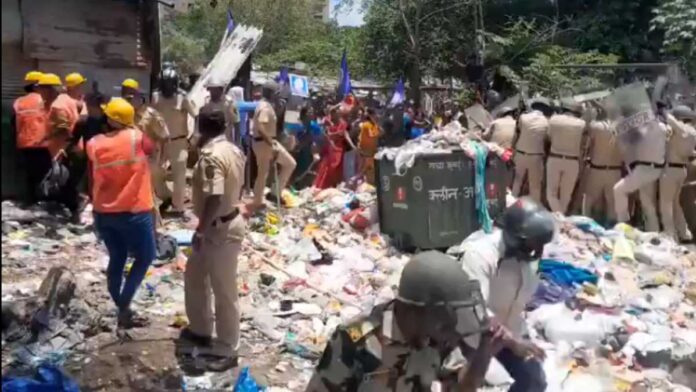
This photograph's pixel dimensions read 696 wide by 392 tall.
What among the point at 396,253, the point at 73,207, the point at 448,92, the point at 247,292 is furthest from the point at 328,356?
the point at 448,92

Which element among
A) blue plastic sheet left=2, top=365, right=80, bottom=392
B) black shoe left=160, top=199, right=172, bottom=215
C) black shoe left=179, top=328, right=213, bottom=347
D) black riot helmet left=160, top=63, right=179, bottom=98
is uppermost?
black riot helmet left=160, top=63, right=179, bottom=98

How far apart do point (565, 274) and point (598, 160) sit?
11.1ft

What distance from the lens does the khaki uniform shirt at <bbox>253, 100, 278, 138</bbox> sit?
34.3 ft

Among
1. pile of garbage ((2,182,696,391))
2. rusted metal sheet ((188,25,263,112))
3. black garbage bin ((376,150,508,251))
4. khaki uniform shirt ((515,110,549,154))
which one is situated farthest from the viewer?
rusted metal sheet ((188,25,263,112))

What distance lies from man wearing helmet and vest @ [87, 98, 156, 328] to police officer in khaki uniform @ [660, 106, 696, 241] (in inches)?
260

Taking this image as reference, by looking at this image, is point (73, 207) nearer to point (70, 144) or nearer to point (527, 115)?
point (70, 144)

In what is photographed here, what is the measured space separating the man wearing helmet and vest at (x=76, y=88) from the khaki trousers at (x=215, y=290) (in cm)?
370

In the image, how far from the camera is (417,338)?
2.93m

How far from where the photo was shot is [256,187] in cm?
1059

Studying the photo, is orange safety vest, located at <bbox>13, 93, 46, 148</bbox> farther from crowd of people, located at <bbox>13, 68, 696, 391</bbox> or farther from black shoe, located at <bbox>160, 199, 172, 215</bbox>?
black shoe, located at <bbox>160, 199, 172, 215</bbox>

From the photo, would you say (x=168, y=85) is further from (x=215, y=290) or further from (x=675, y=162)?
(x=675, y=162)

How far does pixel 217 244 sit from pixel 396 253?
136 inches

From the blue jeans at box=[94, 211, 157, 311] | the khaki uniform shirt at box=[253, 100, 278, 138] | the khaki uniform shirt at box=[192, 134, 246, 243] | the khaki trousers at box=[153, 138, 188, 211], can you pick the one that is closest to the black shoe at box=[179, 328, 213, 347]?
the blue jeans at box=[94, 211, 157, 311]

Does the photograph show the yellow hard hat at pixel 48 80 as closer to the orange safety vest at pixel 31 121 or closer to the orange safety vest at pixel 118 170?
the orange safety vest at pixel 31 121
